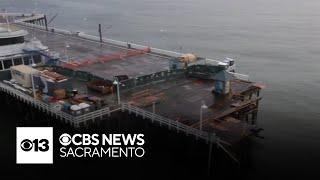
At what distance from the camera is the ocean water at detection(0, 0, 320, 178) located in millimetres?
51656

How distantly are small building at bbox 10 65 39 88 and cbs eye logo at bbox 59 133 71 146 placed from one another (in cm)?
959

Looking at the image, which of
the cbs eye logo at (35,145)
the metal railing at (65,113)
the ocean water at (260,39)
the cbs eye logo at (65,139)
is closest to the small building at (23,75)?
the metal railing at (65,113)

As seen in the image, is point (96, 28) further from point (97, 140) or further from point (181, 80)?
point (97, 140)

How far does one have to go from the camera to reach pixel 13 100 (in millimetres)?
58750

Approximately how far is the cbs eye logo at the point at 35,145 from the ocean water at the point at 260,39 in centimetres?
2202

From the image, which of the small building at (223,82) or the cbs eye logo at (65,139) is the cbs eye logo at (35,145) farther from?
the small building at (223,82)

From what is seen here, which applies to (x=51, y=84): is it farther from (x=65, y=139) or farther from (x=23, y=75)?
(x=65, y=139)

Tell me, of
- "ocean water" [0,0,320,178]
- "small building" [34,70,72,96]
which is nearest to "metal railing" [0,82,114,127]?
"small building" [34,70,72,96]

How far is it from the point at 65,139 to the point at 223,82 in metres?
19.7

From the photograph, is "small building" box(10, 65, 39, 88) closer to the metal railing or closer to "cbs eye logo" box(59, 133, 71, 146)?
the metal railing

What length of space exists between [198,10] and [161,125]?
12285cm

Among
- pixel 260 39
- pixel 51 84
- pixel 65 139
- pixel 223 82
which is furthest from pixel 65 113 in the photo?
pixel 260 39

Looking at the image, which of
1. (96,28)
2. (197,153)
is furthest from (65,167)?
(96,28)

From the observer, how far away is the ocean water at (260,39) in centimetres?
5166
